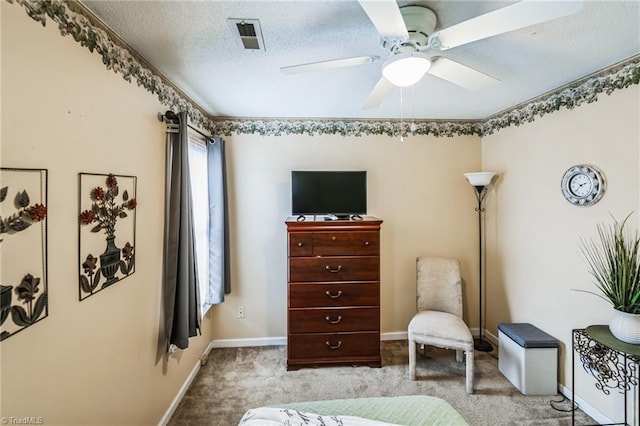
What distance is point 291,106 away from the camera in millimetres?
2814

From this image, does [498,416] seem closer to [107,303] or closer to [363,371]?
[363,371]

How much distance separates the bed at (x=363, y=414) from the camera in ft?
4.11

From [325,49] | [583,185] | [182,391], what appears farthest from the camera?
[182,391]

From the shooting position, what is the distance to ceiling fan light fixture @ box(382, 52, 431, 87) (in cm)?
129

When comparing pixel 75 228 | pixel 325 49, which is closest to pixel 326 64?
pixel 325 49

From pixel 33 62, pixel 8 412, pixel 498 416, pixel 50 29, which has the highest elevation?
pixel 50 29

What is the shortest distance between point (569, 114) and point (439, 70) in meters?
1.56

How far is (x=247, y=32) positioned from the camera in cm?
152

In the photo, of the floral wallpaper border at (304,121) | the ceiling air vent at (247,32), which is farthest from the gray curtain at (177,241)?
the ceiling air vent at (247,32)

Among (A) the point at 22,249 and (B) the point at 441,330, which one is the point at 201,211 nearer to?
(A) the point at 22,249

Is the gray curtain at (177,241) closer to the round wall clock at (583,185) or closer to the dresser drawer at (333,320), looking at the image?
the dresser drawer at (333,320)

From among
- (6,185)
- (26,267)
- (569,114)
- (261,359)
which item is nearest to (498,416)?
(261,359)

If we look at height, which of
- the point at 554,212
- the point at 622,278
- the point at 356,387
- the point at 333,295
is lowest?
the point at 356,387

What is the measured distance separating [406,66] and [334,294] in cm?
206
